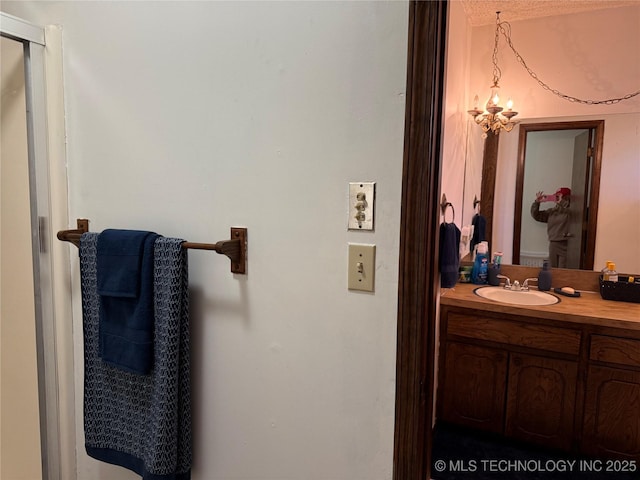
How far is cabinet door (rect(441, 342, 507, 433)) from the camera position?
232cm

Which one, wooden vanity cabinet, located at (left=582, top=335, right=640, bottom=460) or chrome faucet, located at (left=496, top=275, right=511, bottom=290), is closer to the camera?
wooden vanity cabinet, located at (left=582, top=335, right=640, bottom=460)

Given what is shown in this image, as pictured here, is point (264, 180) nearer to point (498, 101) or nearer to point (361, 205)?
point (361, 205)

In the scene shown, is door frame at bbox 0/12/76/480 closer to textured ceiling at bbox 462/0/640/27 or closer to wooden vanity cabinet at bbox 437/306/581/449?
wooden vanity cabinet at bbox 437/306/581/449

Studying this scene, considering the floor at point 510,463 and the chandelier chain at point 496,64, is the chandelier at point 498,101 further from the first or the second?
the floor at point 510,463

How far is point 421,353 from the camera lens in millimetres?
974

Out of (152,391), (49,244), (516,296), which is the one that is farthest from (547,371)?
(49,244)

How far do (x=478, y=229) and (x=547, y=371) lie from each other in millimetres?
978

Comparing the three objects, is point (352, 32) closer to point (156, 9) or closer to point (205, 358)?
point (156, 9)

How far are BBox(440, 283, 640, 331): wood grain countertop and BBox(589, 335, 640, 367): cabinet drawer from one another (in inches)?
2.9

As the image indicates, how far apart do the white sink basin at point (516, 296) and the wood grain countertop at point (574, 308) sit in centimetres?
7

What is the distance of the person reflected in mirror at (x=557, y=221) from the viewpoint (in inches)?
104

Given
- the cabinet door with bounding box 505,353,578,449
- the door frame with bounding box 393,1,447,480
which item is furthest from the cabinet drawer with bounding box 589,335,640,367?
the door frame with bounding box 393,1,447,480

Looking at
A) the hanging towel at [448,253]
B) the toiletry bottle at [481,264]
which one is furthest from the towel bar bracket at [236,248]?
the toiletry bottle at [481,264]

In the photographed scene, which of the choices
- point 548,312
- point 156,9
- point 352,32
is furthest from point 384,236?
point 548,312
